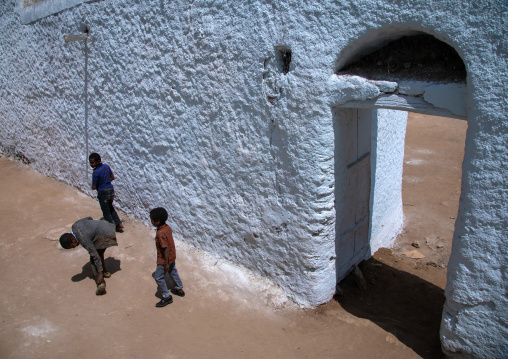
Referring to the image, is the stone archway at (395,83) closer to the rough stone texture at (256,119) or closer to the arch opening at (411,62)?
the arch opening at (411,62)

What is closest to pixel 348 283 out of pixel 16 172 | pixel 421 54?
pixel 421 54

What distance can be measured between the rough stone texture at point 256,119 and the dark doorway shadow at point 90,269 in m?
0.83

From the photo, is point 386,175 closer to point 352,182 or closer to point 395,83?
point 352,182

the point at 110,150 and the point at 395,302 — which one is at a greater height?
the point at 110,150

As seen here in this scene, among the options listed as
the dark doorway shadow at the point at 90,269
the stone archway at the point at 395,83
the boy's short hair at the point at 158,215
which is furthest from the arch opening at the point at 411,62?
the dark doorway shadow at the point at 90,269

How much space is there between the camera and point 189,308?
14.1 feet

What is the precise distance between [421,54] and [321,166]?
3.95 ft

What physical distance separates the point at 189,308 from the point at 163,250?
693 millimetres

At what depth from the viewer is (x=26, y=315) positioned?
13.6 feet

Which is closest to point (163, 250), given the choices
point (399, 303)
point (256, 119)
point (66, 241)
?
point (66, 241)

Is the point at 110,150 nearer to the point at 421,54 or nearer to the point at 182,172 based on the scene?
the point at 182,172

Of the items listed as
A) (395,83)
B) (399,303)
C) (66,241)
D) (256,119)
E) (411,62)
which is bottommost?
(399,303)

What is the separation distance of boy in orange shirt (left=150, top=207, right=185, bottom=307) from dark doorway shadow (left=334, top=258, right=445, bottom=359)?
172cm

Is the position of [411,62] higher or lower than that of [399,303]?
higher
